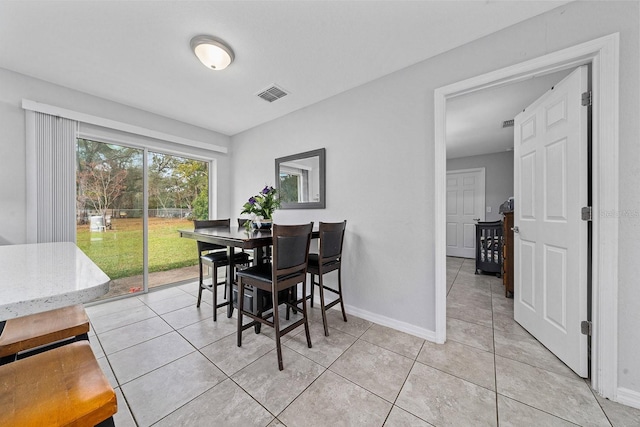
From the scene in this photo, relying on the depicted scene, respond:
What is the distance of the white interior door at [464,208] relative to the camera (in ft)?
17.2

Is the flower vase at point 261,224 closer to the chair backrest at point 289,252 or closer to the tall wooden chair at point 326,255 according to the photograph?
the tall wooden chair at point 326,255

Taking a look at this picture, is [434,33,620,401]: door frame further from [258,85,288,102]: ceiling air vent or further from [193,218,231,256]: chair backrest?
[193,218,231,256]: chair backrest

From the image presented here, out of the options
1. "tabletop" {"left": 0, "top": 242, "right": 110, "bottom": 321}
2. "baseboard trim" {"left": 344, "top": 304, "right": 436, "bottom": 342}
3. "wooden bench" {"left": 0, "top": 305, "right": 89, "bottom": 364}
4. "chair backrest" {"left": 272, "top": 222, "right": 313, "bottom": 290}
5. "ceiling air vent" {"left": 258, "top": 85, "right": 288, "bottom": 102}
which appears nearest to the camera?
"tabletop" {"left": 0, "top": 242, "right": 110, "bottom": 321}

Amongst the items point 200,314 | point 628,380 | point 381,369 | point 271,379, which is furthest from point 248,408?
point 628,380

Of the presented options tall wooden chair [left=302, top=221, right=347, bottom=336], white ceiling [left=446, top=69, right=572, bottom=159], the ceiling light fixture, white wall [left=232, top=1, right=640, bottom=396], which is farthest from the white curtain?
white ceiling [left=446, top=69, right=572, bottom=159]

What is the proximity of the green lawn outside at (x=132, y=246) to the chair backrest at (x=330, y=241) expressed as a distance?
2559 mm

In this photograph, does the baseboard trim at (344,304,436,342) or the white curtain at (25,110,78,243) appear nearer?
the baseboard trim at (344,304,436,342)

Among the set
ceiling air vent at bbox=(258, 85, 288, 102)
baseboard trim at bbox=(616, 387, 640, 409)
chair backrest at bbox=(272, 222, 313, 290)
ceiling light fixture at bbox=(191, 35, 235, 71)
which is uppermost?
ceiling air vent at bbox=(258, 85, 288, 102)

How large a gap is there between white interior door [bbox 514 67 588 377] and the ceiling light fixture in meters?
2.56

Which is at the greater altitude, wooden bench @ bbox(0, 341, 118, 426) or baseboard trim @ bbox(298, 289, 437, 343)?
wooden bench @ bbox(0, 341, 118, 426)

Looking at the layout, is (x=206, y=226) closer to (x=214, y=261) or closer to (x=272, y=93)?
(x=214, y=261)

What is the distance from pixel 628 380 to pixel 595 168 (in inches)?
50.0

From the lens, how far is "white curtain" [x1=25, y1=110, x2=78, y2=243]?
2275 millimetres

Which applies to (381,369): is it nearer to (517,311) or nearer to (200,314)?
(517,311)
